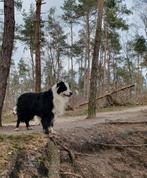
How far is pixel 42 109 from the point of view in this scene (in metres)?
10.8

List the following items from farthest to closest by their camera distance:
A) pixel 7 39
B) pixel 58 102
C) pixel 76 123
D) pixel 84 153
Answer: pixel 76 123 < pixel 7 39 < pixel 58 102 < pixel 84 153

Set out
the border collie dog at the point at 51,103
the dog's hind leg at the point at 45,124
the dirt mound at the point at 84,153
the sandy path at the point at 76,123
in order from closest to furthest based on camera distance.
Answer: the dirt mound at the point at 84,153
the dog's hind leg at the point at 45,124
the border collie dog at the point at 51,103
the sandy path at the point at 76,123

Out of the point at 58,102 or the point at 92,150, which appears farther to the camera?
the point at 92,150

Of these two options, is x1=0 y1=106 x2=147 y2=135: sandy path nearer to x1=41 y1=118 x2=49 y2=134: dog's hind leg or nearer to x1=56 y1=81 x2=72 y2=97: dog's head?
x1=41 y1=118 x2=49 y2=134: dog's hind leg

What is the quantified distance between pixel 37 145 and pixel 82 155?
5.75 ft

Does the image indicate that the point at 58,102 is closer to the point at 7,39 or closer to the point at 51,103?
the point at 51,103

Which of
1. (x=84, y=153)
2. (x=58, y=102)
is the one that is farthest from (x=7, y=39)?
(x=84, y=153)

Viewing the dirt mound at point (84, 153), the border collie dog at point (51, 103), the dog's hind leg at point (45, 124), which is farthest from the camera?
the border collie dog at point (51, 103)

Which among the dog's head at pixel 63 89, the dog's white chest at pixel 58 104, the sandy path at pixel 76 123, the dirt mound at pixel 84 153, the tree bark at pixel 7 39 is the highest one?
the tree bark at pixel 7 39

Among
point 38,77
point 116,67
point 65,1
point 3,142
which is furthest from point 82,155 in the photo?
point 116,67

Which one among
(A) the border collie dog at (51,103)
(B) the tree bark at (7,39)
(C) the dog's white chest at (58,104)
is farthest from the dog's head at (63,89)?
(B) the tree bark at (7,39)

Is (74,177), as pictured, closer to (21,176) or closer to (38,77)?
(21,176)

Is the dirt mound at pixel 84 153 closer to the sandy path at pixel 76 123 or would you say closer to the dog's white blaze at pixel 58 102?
the dog's white blaze at pixel 58 102

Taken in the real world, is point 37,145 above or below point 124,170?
above
